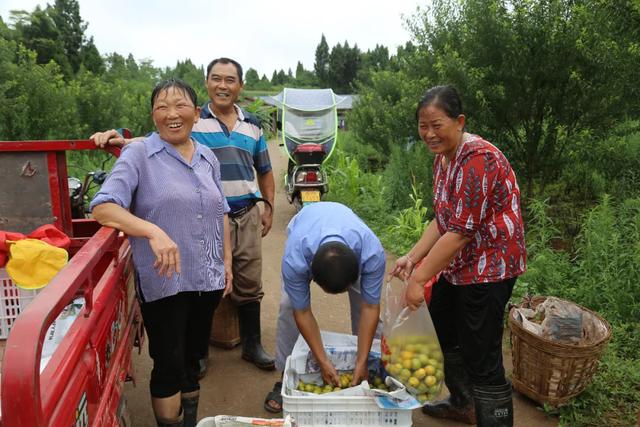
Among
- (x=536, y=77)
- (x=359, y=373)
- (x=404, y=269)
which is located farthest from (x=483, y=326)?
(x=536, y=77)

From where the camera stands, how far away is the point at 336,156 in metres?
13.0

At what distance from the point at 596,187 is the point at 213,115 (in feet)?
15.8

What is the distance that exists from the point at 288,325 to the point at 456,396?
3.56ft

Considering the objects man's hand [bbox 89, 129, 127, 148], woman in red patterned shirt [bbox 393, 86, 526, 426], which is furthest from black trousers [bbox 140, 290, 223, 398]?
woman in red patterned shirt [bbox 393, 86, 526, 426]

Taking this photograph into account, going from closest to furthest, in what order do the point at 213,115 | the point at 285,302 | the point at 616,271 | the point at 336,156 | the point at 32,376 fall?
1. the point at 32,376
2. the point at 285,302
3. the point at 213,115
4. the point at 616,271
5. the point at 336,156

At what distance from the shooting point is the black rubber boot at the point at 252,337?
3.61 metres

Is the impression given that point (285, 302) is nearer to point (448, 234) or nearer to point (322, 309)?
point (448, 234)

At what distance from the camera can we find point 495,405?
97.0 inches

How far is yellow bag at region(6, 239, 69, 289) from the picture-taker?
2.08 metres

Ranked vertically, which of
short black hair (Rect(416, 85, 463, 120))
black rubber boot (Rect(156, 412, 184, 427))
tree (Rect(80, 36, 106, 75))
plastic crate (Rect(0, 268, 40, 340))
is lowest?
black rubber boot (Rect(156, 412, 184, 427))

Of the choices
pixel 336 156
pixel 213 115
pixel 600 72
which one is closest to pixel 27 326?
pixel 213 115

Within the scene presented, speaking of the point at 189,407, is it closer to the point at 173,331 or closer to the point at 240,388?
the point at 173,331

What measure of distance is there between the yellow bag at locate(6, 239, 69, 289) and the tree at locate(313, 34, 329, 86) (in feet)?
186

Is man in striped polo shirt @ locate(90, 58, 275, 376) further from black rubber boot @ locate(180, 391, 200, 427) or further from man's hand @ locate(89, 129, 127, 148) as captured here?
man's hand @ locate(89, 129, 127, 148)
